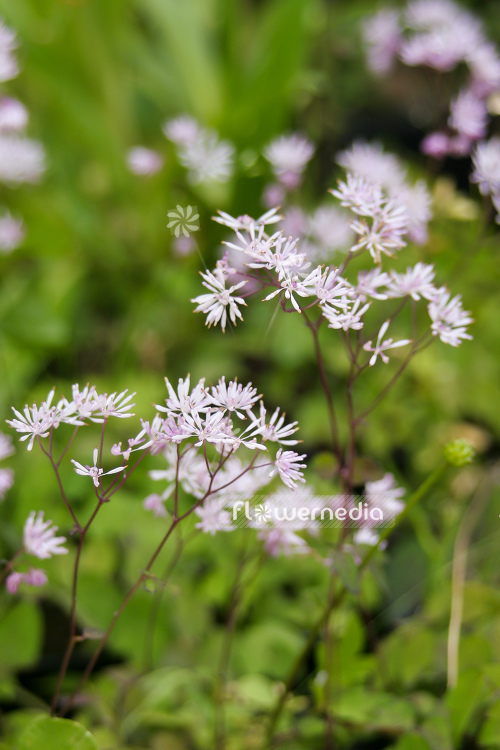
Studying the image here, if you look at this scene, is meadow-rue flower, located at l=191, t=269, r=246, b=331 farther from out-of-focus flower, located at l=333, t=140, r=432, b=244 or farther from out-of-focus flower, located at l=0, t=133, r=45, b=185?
out-of-focus flower, located at l=0, t=133, r=45, b=185

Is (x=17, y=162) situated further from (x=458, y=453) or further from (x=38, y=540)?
(x=458, y=453)

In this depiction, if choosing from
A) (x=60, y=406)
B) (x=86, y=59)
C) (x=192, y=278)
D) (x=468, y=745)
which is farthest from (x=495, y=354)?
(x=86, y=59)

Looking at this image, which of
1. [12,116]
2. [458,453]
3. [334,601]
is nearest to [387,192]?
[458,453]

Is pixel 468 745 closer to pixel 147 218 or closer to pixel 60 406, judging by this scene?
pixel 60 406

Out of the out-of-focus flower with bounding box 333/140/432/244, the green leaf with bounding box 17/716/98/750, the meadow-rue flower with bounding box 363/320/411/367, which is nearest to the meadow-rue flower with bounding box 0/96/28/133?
the out-of-focus flower with bounding box 333/140/432/244

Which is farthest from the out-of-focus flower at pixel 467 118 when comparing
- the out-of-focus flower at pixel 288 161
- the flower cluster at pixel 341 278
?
the flower cluster at pixel 341 278

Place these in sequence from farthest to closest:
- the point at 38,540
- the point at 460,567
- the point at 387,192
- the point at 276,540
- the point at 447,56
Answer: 1. the point at 447,56
2. the point at 460,567
3. the point at 387,192
4. the point at 276,540
5. the point at 38,540
